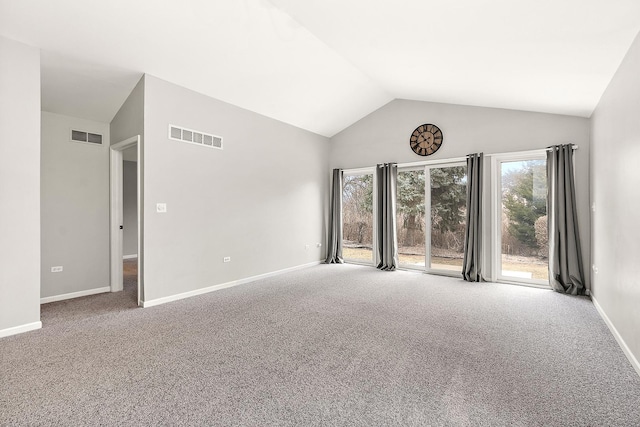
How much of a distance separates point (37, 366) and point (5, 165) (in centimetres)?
191

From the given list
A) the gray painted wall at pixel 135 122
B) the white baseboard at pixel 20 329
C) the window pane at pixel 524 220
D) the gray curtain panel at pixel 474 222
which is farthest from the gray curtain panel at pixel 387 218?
the white baseboard at pixel 20 329

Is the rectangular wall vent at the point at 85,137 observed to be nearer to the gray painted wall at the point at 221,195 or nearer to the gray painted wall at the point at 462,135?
the gray painted wall at the point at 221,195

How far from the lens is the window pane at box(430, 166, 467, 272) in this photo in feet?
17.8

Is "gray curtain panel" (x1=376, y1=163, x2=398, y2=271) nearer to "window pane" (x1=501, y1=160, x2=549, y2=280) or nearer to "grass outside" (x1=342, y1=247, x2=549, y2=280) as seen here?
"grass outside" (x1=342, y1=247, x2=549, y2=280)

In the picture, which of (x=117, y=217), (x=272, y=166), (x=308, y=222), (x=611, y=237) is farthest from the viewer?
(x=308, y=222)

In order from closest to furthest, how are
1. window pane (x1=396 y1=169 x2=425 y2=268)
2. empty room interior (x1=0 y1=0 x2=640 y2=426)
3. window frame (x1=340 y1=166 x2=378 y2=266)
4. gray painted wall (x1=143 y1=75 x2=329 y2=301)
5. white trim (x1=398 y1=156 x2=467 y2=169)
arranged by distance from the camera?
empty room interior (x1=0 y1=0 x2=640 y2=426), gray painted wall (x1=143 y1=75 x2=329 y2=301), white trim (x1=398 y1=156 x2=467 y2=169), window pane (x1=396 y1=169 x2=425 y2=268), window frame (x1=340 y1=166 x2=378 y2=266)

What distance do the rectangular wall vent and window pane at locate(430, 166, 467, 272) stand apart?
5.58 metres

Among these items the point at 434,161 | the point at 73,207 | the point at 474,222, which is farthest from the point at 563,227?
the point at 73,207

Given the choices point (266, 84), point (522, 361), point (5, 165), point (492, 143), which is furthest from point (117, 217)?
point (492, 143)

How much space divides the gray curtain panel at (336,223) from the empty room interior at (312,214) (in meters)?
0.57

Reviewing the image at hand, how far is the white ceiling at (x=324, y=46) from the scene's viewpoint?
2.47 meters

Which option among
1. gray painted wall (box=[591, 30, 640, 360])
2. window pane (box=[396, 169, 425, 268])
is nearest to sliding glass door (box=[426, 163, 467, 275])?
window pane (box=[396, 169, 425, 268])

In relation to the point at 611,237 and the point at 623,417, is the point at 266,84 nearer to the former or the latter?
the point at 611,237

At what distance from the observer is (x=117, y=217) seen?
4.59 m
